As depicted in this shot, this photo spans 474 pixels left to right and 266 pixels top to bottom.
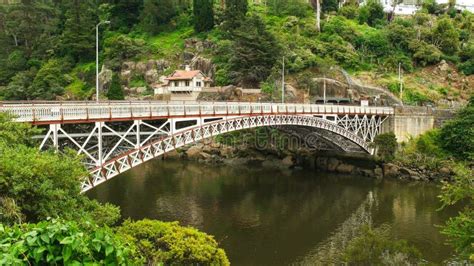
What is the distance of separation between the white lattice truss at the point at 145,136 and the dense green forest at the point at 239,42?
68.3 feet

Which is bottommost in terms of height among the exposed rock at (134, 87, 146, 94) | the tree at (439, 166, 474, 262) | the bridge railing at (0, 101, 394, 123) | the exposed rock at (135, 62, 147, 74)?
the tree at (439, 166, 474, 262)

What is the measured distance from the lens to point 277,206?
38.7m

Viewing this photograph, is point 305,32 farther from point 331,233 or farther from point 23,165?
point 23,165

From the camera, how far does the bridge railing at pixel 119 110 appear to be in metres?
20.8

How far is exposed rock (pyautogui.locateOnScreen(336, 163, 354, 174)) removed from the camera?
5291cm

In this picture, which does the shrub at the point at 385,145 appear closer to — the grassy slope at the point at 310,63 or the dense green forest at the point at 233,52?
the dense green forest at the point at 233,52

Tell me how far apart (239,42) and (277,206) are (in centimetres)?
3483

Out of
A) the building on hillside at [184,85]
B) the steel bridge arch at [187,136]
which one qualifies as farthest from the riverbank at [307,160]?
the building on hillside at [184,85]

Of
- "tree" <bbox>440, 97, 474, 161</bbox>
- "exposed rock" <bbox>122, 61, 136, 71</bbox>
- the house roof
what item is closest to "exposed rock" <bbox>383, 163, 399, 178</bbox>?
"tree" <bbox>440, 97, 474, 161</bbox>

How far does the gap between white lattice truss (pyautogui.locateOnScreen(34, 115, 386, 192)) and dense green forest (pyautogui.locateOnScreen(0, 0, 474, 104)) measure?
20816mm

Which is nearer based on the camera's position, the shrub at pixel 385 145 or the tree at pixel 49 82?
the shrub at pixel 385 145

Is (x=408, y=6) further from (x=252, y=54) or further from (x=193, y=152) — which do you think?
(x=193, y=152)

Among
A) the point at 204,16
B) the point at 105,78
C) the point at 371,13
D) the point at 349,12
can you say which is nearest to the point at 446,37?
the point at 371,13

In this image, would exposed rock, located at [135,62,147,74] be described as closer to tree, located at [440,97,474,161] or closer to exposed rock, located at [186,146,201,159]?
exposed rock, located at [186,146,201,159]
